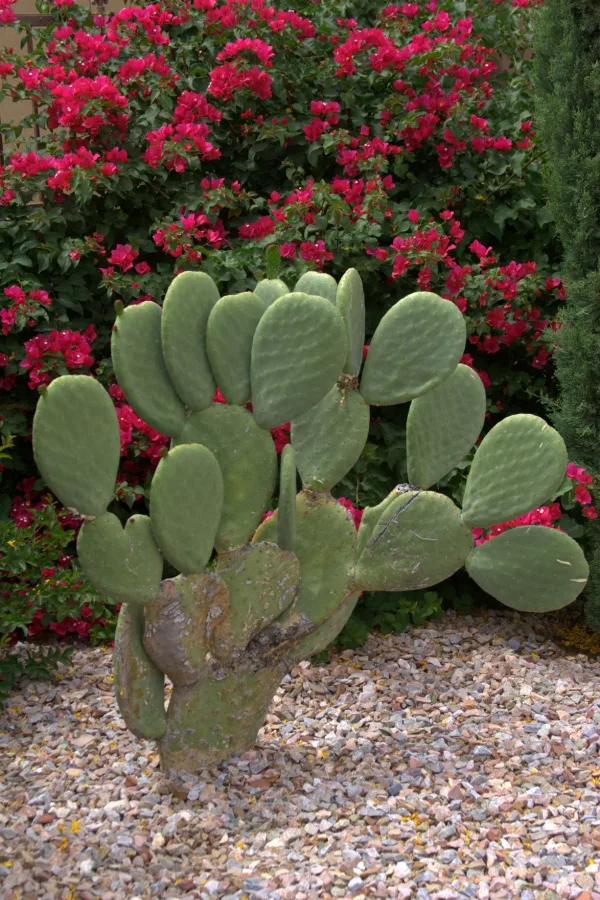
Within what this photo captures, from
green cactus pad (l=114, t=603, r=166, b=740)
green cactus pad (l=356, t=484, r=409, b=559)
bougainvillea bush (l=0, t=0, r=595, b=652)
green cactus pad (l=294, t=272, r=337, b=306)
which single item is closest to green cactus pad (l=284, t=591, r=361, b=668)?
green cactus pad (l=356, t=484, r=409, b=559)

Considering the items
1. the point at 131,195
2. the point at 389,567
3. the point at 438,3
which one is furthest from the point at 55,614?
the point at 438,3

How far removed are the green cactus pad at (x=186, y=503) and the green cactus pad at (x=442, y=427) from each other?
576mm

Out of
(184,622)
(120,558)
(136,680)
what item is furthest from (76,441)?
(136,680)

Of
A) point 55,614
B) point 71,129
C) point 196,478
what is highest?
point 71,129

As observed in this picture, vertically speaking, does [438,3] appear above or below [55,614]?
above

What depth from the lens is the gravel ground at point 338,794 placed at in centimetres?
209

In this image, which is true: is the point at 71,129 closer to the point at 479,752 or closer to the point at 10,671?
the point at 10,671

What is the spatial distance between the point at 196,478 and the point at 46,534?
120 cm

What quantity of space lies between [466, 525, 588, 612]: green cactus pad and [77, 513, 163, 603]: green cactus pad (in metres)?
0.83

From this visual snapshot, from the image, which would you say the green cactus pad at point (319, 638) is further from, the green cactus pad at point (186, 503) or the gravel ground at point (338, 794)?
the green cactus pad at point (186, 503)

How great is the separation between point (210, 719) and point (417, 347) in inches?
39.7

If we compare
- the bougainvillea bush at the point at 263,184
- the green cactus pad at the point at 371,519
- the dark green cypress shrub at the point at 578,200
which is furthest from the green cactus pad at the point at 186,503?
the dark green cypress shrub at the point at 578,200

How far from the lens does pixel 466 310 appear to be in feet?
11.9

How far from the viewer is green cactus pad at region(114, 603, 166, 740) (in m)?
2.28
